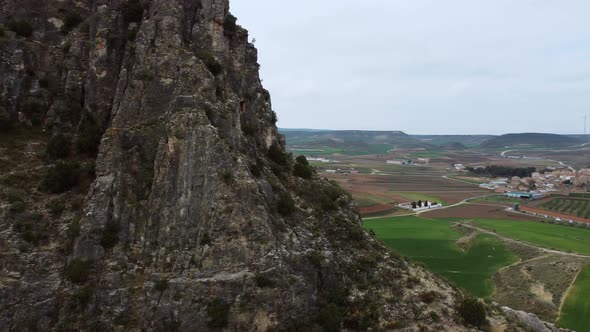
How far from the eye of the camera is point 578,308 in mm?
51375

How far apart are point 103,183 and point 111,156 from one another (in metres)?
1.90

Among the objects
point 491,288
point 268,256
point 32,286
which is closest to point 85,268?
point 32,286

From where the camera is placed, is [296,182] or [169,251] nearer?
[169,251]

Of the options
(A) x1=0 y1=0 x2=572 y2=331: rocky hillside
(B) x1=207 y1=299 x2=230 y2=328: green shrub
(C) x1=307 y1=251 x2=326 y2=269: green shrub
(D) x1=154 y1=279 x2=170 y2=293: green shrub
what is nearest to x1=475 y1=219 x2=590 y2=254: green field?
(A) x1=0 y1=0 x2=572 y2=331: rocky hillside

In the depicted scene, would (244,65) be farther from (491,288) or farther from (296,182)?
(491,288)

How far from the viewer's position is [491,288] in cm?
5772

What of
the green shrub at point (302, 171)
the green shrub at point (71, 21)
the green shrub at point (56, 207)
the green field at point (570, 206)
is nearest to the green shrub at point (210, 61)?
the green shrub at point (302, 171)

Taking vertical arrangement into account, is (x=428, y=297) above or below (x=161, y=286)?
below

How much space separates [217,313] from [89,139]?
1641cm

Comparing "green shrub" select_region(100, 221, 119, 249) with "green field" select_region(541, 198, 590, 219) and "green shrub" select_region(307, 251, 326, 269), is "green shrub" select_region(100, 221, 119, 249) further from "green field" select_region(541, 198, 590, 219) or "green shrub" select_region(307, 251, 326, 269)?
"green field" select_region(541, 198, 590, 219)

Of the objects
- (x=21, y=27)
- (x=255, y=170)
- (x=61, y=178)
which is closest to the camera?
(x=61, y=178)

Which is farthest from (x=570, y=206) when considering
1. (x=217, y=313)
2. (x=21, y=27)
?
(x=21, y=27)

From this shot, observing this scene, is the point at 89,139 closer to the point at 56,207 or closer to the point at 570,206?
the point at 56,207

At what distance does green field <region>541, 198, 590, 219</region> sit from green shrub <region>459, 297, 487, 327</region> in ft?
373
